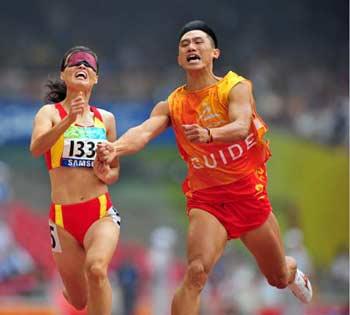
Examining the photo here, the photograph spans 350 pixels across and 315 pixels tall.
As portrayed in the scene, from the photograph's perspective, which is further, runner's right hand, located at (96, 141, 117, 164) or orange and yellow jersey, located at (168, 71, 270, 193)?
orange and yellow jersey, located at (168, 71, 270, 193)

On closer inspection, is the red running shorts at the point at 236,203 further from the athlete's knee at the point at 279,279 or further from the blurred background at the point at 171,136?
the blurred background at the point at 171,136

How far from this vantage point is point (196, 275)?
7.14 m

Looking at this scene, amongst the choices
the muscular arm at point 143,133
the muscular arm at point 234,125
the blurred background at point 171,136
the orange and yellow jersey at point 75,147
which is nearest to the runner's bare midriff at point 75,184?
the orange and yellow jersey at point 75,147

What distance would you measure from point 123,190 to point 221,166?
9.89 m

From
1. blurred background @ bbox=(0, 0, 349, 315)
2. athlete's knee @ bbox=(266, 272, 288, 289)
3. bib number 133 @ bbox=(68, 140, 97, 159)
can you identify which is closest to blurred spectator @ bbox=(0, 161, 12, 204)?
blurred background @ bbox=(0, 0, 349, 315)

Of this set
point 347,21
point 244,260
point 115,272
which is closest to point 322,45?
point 347,21

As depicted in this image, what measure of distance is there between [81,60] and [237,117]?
1.26 meters

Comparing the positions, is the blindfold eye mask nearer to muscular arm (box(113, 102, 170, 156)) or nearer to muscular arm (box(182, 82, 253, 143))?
muscular arm (box(113, 102, 170, 156))

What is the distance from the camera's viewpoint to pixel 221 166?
7.51 m

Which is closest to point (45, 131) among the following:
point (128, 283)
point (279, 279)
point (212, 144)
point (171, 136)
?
point (212, 144)

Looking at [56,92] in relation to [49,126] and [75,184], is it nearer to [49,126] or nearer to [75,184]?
[49,126]

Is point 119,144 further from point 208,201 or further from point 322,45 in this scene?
point 322,45

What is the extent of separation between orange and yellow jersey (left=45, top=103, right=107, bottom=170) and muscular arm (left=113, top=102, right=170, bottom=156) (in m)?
0.24

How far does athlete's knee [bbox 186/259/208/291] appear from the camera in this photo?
7137mm
